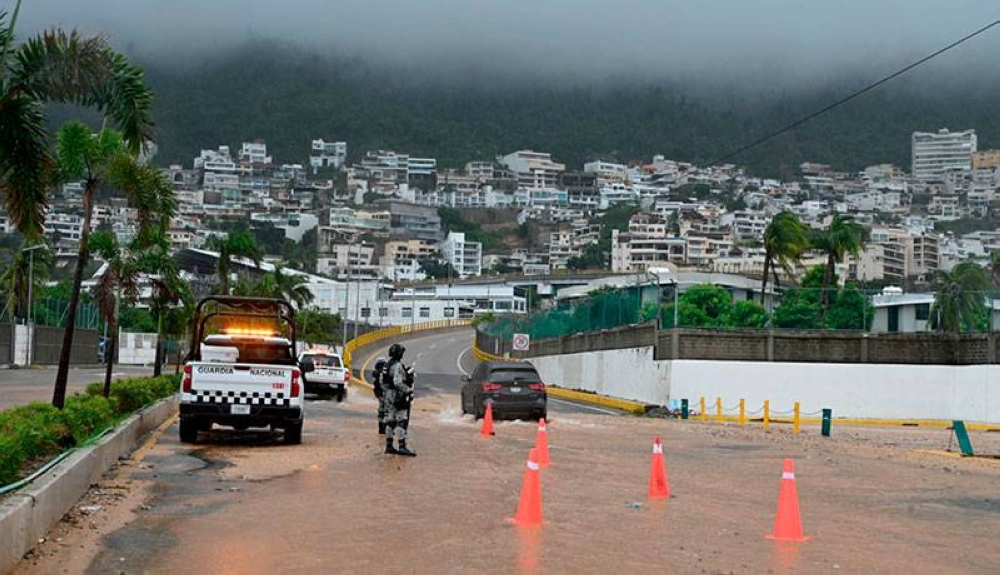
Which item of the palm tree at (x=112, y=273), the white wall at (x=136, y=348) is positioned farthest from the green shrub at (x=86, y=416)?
the white wall at (x=136, y=348)

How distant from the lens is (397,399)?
749 inches

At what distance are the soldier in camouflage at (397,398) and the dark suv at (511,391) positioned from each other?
9825mm

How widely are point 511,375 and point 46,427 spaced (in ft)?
53.7

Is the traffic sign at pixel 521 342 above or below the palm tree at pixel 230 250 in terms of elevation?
below

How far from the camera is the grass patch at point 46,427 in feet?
37.1

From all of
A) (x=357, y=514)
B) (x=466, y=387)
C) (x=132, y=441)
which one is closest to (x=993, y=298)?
(x=466, y=387)

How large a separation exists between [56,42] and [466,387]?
737 inches

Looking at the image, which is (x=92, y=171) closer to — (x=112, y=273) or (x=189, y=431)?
(x=189, y=431)

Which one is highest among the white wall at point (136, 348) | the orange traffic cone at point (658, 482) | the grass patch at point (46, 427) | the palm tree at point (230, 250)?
the palm tree at point (230, 250)

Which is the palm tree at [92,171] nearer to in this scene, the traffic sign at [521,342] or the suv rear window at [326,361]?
the suv rear window at [326,361]

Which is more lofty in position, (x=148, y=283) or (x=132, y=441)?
(x=148, y=283)

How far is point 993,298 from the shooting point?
41.6 metres

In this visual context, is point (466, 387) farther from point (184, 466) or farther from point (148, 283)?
point (184, 466)

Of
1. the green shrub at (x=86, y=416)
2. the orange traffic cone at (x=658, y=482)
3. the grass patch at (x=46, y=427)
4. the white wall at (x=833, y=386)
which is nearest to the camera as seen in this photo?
the grass patch at (x=46, y=427)
